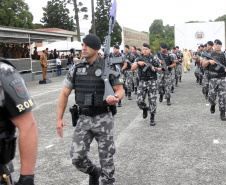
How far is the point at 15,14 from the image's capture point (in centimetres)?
3994

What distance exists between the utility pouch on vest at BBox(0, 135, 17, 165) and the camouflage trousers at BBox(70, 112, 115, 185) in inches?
64.1

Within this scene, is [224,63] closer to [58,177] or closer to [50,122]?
[50,122]

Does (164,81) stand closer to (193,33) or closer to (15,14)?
(193,33)

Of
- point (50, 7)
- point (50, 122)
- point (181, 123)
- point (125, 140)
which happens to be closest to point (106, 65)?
point (125, 140)

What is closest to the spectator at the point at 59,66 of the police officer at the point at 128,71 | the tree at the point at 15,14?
the police officer at the point at 128,71

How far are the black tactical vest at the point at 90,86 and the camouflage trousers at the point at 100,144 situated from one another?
0.53 feet

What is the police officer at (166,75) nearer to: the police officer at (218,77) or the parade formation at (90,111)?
the parade formation at (90,111)

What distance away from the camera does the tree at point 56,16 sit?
207 feet

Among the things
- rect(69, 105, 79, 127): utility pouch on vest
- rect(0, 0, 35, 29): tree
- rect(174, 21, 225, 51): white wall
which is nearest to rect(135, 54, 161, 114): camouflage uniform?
rect(69, 105, 79, 127): utility pouch on vest

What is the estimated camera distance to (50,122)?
7.94 metres

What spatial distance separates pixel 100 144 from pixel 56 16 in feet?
210

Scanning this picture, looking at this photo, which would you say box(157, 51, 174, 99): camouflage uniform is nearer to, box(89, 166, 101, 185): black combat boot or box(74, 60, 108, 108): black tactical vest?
box(89, 166, 101, 185): black combat boot

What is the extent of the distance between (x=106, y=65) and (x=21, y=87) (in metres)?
1.83

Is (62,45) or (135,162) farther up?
(62,45)
